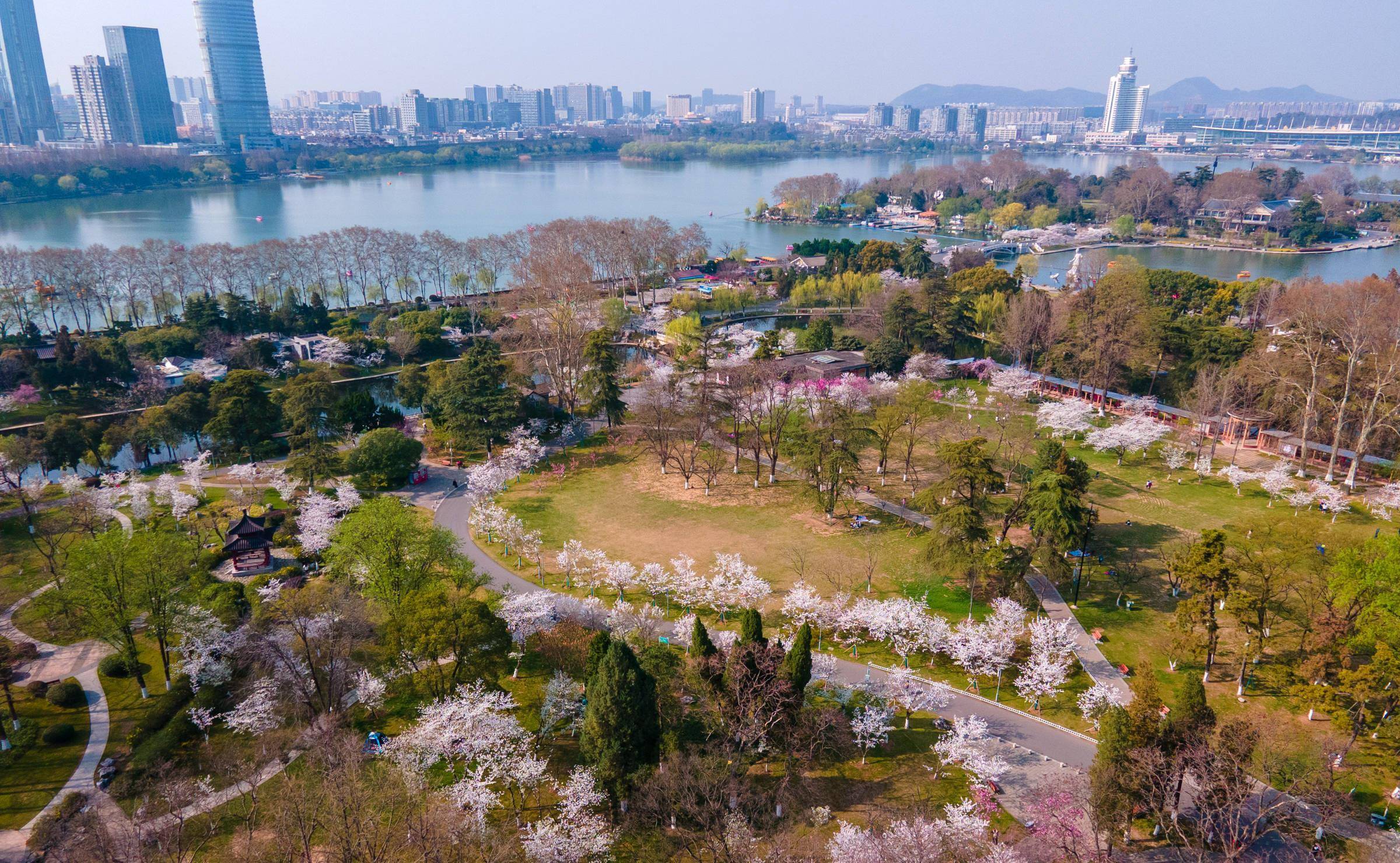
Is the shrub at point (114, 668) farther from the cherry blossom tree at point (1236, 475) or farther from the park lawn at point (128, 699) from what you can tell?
the cherry blossom tree at point (1236, 475)

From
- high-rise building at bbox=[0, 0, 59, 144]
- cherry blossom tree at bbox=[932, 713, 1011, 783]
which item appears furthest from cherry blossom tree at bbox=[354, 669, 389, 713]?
high-rise building at bbox=[0, 0, 59, 144]

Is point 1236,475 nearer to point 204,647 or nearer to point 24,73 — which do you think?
point 204,647

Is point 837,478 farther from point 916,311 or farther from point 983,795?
point 916,311

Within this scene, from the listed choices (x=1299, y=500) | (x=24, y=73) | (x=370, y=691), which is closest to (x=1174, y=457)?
(x=1299, y=500)

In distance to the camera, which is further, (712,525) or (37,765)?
(712,525)

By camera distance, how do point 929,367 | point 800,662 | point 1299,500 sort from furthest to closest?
1. point 929,367
2. point 1299,500
3. point 800,662

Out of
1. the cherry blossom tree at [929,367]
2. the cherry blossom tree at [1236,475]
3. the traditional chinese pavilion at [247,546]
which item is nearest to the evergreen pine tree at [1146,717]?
the cherry blossom tree at [1236,475]

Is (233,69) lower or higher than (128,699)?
higher
